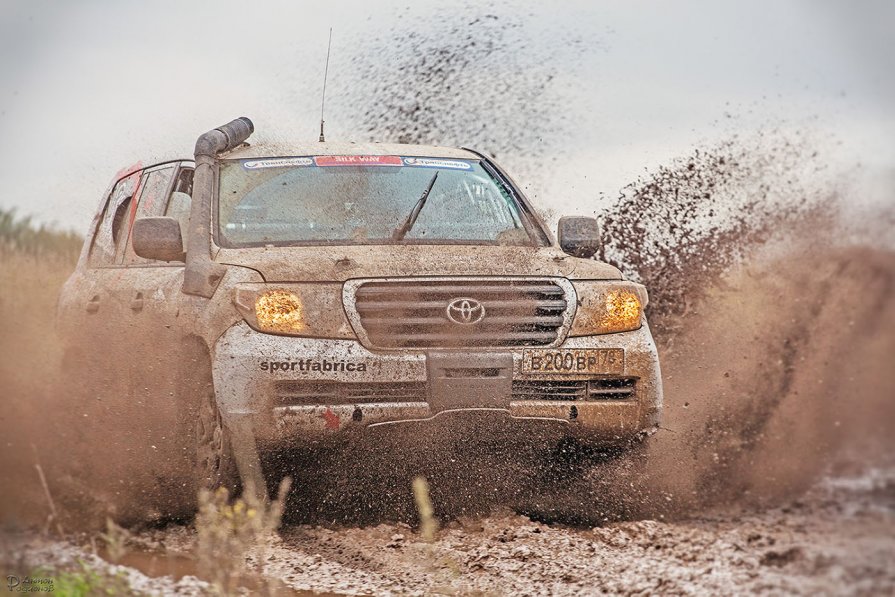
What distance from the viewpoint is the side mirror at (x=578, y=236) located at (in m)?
7.06

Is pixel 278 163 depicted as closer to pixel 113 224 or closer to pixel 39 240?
pixel 113 224

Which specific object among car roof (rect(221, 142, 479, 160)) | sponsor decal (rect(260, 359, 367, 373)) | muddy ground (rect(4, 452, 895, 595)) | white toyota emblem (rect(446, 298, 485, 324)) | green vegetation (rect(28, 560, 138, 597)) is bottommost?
muddy ground (rect(4, 452, 895, 595))

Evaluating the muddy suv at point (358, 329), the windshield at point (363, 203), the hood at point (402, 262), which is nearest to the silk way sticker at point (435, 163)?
the windshield at point (363, 203)

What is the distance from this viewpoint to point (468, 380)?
596cm

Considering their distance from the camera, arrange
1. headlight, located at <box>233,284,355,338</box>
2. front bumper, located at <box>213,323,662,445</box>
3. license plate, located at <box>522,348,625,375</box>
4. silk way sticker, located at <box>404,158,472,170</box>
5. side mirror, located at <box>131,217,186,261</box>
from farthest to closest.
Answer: silk way sticker, located at <box>404,158,472,170</box>, side mirror, located at <box>131,217,186,261</box>, license plate, located at <box>522,348,625,375</box>, headlight, located at <box>233,284,355,338</box>, front bumper, located at <box>213,323,662,445</box>

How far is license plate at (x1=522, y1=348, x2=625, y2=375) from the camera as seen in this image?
6.10 m

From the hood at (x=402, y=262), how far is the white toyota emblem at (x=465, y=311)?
0.15m

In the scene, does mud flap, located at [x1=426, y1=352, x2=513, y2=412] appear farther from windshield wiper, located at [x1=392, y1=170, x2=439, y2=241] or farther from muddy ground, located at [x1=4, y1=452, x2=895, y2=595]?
windshield wiper, located at [x1=392, y1=170, x2=439, y2=241]

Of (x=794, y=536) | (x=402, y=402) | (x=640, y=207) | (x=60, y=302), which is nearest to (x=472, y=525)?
(x=402, y=402)

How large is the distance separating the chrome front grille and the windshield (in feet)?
2.33

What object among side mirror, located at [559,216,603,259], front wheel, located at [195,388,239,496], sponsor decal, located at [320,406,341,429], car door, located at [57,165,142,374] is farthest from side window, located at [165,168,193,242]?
side mirror, located at [559,216,603,259]

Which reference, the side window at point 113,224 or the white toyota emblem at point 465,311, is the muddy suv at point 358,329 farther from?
the side window at point 113,224

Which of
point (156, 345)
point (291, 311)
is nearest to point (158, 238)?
point (156, 345)

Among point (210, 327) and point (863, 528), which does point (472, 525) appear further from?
point (863, 528)
